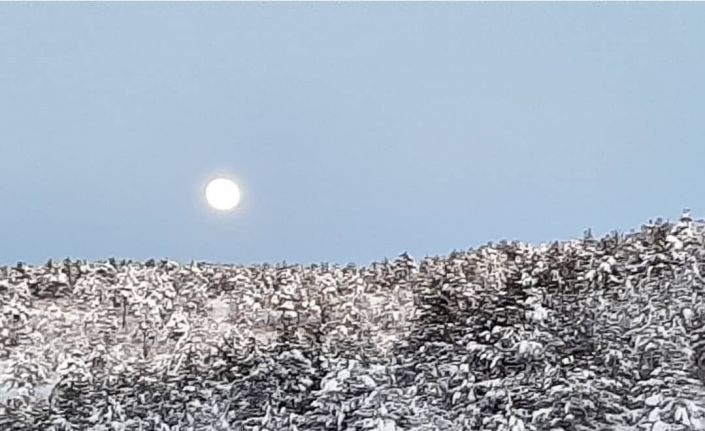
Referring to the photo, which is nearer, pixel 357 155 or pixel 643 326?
pixel 643 326

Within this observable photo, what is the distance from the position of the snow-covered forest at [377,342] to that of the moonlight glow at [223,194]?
115 centimetres

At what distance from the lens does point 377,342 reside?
900 cm

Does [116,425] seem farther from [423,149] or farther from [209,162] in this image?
Answer: [423,149]

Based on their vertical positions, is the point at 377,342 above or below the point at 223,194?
below

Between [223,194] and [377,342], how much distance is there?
2.56m

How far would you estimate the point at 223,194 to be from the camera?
9898 millimetres

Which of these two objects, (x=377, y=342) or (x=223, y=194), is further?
(x=223, y=194)

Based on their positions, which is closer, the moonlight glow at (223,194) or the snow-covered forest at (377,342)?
the snow-covered forest at (377,342)

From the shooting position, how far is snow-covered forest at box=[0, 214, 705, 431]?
7680 millimetres

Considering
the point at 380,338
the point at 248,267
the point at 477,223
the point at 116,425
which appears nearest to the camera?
the point at 116,425

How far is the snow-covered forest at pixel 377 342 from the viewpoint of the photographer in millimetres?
7680

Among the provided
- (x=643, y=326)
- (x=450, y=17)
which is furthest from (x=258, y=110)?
(x=643, y=326)

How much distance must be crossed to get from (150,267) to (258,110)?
2.89m

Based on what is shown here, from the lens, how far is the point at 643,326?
814 cm
